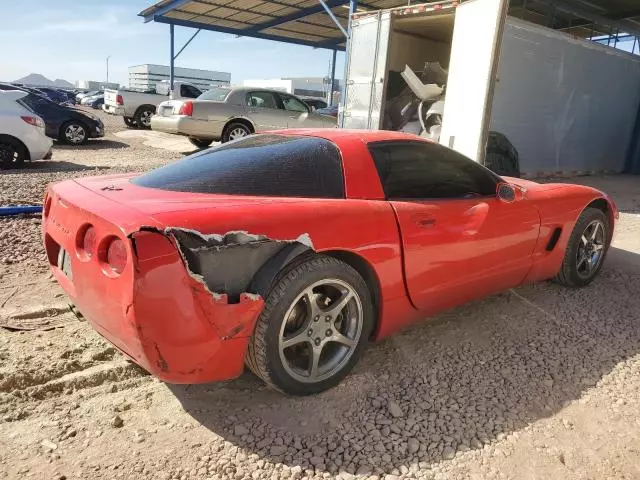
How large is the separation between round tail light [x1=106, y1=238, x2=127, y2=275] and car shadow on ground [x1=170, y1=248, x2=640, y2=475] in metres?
Answer: 0.77

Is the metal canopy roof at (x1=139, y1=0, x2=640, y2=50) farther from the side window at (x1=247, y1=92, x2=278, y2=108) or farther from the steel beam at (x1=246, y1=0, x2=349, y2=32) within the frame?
the side window at (x1=247, y1=92, x2=278, y2=108)

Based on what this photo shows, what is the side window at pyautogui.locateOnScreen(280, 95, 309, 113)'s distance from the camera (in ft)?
38.5

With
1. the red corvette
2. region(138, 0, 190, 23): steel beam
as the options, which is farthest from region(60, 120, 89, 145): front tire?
the red corvette

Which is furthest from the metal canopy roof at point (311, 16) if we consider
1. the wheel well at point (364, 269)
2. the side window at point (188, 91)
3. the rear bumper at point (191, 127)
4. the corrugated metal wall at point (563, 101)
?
the wheel well at point (364, 269)

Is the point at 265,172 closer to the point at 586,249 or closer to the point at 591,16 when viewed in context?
the point at 586,249

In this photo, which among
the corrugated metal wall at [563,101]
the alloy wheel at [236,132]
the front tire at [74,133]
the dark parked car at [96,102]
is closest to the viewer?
the corrugated metal wall at [563,101]

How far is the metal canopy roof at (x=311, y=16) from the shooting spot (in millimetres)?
12742

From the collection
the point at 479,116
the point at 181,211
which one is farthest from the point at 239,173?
the point at 479,116

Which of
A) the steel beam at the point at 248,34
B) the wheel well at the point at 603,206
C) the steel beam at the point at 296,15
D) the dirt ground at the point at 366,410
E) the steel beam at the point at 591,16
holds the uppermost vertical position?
the steel beam at the point at 296,15

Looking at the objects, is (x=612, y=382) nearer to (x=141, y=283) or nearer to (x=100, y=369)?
(x=141, y=283)

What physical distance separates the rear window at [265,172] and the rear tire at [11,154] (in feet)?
22.8

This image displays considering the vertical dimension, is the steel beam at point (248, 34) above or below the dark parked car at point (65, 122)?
above

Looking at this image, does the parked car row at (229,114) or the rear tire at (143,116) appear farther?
the rear tire at (143,116)

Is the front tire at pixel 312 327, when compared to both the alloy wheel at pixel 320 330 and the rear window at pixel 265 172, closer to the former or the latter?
the alloy wheel at pixel 320 330
